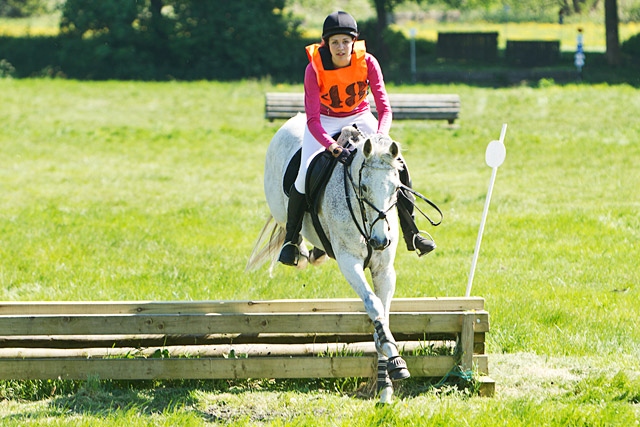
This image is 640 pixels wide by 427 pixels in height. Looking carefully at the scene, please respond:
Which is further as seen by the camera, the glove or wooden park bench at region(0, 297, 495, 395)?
wooden park bench at region(0, 297, 495, 395)

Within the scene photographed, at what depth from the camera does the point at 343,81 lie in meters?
7.30

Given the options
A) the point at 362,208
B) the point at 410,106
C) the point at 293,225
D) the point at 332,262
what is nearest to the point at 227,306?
the point at 293,225

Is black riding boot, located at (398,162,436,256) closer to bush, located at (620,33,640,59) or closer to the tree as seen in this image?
the tree

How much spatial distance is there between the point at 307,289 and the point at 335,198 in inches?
137

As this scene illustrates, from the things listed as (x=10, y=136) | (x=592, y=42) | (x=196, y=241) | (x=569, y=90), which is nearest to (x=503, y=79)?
(x=569, y=90)

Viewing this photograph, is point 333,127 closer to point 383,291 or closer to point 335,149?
point 335,149

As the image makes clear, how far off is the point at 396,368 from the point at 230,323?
4.82 ft

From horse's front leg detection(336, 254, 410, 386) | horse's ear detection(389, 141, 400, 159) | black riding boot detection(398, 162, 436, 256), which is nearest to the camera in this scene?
horse's ear detection(389, 141, 400, 159)

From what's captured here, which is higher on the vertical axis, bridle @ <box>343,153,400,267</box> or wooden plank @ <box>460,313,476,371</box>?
bridle @ <box>343,153,400,267</box>

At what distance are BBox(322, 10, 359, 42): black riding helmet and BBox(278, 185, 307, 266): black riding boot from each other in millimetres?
1339

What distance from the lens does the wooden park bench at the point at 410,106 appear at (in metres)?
25.0

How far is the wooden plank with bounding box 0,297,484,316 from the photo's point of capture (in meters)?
7.39

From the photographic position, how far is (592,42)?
168 ft

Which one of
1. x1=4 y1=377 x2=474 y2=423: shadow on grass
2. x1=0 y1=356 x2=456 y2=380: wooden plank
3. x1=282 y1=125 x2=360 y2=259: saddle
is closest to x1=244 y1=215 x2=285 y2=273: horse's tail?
x1=282 y1=125 x2=360 y2=259: saddle
